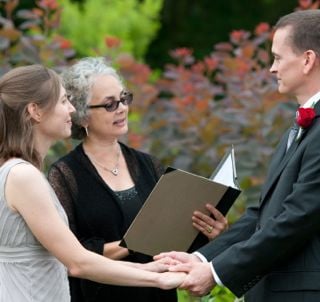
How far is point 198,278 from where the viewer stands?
5117 mm

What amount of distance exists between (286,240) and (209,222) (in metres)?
0.73

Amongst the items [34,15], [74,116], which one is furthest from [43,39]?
[74,116]

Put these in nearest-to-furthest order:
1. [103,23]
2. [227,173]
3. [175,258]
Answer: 1. [175,258]
2. [227,173]
3. [103,23]

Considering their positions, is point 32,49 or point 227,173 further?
point 32,49

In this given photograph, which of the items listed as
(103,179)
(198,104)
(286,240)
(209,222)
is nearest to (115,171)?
(103,179)

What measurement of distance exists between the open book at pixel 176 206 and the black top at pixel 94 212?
16 cm

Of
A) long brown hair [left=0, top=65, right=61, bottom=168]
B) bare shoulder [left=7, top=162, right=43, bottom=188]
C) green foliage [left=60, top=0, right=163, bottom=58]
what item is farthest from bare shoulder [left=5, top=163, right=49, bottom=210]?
green foliage [left=60, top=0, right=163, bottom=58]

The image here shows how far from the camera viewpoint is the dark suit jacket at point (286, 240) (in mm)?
4684

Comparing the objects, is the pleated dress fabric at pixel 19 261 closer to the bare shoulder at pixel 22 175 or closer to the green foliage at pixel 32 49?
the bare shoulder at pixel 22 175

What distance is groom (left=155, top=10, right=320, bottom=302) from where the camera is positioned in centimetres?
469

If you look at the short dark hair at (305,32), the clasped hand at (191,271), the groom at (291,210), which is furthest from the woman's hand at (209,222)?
the short dark hair at (305,32)

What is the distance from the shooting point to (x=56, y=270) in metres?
4.71

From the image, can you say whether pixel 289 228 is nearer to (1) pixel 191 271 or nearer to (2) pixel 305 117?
(2) pixel 305 117

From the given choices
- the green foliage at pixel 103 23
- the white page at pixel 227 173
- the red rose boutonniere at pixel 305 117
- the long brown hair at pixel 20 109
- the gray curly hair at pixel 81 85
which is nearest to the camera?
the long brown hair at pixel 20 109
